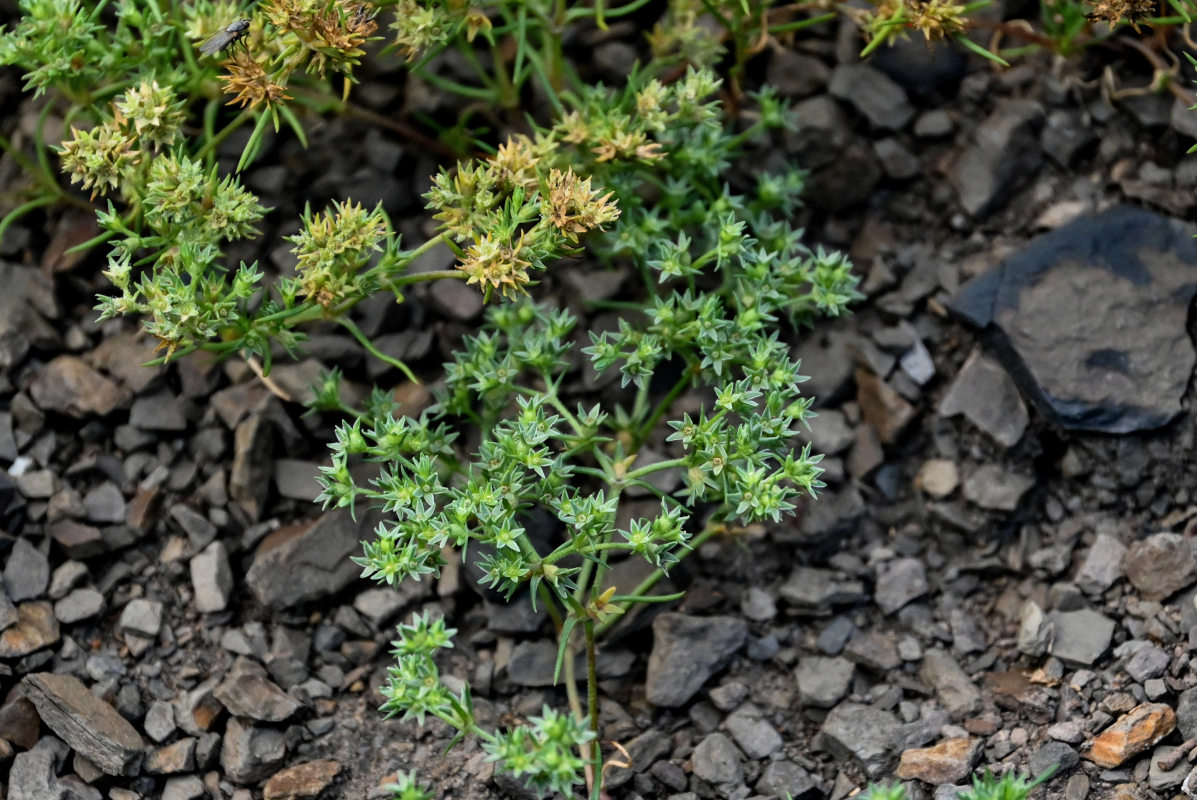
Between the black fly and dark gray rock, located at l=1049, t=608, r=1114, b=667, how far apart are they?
9.05 feet

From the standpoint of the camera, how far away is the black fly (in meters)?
3.14

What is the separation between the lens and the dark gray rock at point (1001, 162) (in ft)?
13.3

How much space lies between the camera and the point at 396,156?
4160mm

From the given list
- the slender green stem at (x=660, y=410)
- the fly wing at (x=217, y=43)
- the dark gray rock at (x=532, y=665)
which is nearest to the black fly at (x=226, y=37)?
the fly wing at (x=217, y=43)

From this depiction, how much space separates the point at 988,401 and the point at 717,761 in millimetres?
1413

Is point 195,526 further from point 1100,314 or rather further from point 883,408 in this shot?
point 1100,314

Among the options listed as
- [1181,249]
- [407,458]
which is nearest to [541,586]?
[407,458]

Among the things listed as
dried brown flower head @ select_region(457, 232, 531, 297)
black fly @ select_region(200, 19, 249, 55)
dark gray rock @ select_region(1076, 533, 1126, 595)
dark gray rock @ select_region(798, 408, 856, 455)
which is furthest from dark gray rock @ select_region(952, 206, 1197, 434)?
black fly @ select_region(200, 19, 249, 55)

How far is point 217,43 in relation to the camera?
3.15 metres

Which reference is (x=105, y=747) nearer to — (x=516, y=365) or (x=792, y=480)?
(x=516, y=365)

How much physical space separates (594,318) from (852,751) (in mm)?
1585

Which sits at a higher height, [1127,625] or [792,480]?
[792,480]

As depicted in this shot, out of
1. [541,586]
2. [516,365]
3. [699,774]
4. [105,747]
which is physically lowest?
[699,774]

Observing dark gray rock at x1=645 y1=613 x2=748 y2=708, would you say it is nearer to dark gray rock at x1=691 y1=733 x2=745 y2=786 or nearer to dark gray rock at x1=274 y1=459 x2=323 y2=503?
dark gray rock at x1=691 y1=733 x2=745 y2=786
